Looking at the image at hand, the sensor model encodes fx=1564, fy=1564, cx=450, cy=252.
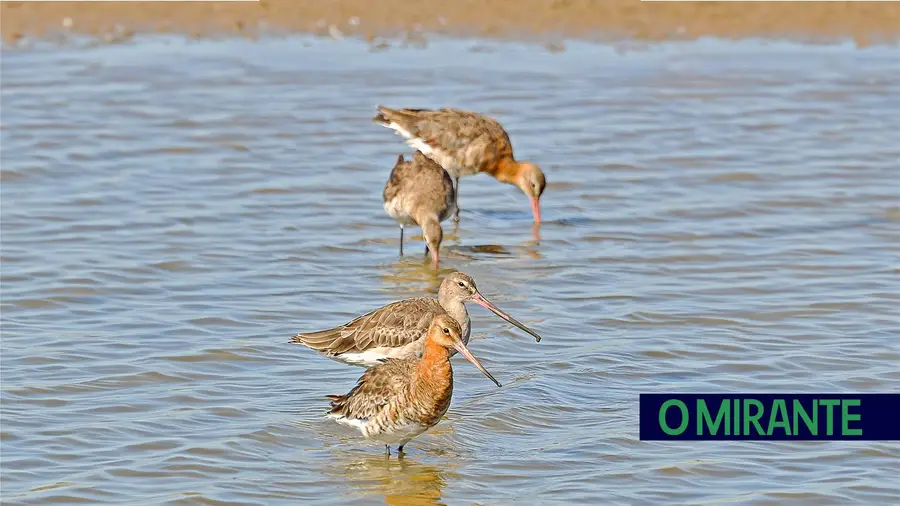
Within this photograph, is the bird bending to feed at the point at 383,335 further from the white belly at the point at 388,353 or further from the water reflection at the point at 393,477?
the water reflection at the point at 393,477

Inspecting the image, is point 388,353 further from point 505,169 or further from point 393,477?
point 505,169

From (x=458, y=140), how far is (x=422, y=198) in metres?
1.99

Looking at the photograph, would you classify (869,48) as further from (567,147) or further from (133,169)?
(133,169)

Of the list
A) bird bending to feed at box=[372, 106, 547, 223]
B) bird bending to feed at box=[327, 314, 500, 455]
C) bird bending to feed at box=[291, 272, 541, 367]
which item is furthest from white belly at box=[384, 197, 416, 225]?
bird bending to feed at box=[327, 314, 500, 455]

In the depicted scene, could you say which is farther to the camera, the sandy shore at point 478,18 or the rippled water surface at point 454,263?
the sandy shore at point 478,18

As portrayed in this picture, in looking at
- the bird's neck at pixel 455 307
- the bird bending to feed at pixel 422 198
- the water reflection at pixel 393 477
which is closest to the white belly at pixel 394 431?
the water reflection at pixel 393 477

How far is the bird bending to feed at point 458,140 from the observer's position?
13.4m

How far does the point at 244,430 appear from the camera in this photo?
800 cm

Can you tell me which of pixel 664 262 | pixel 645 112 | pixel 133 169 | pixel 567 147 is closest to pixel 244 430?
pixel 664 262

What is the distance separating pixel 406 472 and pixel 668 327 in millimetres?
2660

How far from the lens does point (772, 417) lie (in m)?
8.13

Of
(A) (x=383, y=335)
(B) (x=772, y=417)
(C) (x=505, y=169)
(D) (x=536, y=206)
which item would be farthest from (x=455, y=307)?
(C) (x=505, y=169)

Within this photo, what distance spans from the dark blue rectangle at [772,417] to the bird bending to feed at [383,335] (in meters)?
0.86

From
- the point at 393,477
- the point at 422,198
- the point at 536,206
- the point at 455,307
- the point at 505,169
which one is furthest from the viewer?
the point at 505,169
